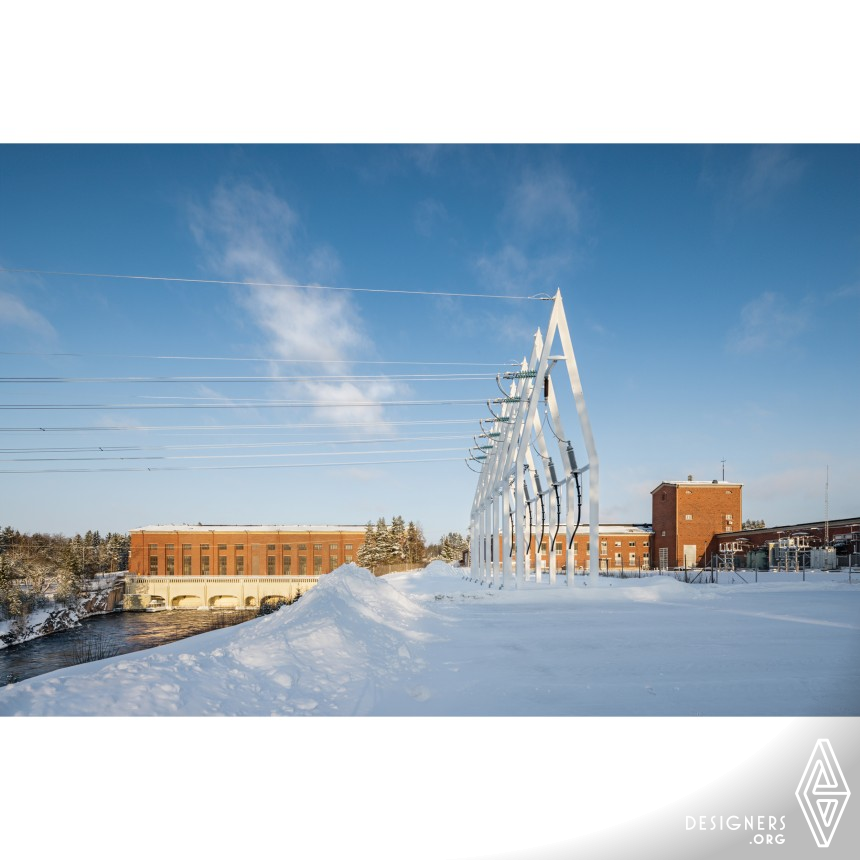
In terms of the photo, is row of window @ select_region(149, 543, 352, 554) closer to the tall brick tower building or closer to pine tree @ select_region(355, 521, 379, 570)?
pine tree @ select_region(355, 521, 379, 570)

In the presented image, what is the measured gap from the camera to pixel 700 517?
49.2m

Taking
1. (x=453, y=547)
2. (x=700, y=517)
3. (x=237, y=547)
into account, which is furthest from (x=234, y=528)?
(x=453, y=547)

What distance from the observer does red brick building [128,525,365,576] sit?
36.8 meters

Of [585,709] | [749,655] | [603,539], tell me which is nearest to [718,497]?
[603,539]

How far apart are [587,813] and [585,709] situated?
1051 millimetres

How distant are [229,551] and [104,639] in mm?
16256

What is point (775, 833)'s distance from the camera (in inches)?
211

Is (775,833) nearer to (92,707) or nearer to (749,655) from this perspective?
(749,655)

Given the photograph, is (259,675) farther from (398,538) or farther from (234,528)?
(398,538)

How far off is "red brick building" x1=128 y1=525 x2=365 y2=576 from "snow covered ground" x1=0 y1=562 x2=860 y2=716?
27.5m

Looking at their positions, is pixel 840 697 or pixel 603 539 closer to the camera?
pixel 840 697

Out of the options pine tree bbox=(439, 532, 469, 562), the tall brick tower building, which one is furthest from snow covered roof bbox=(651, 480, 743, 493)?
pine tree bbox=(439, 532, 469, 562)

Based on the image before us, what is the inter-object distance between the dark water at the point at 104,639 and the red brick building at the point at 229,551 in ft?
14.0

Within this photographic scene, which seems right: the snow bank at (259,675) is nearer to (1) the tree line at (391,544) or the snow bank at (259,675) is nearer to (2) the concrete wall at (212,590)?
(2) the concrete wall at (212,590)
